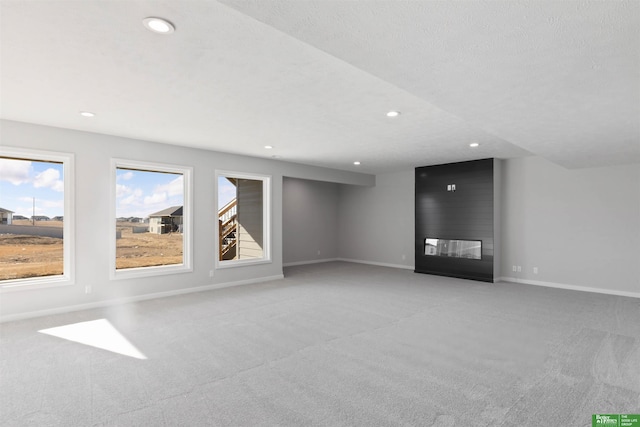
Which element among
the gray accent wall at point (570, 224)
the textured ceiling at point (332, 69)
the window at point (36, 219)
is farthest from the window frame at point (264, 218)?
the gray accent wall at point (570, 224)

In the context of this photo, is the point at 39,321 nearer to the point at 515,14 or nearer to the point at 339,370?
the point at 339,370

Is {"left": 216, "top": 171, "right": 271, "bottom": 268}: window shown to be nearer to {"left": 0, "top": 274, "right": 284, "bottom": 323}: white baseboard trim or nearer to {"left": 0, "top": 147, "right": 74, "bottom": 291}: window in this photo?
{"left": 0, "top": 274, "right": 284, "bottom": 323}: white baseboard trim

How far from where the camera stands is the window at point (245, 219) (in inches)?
277

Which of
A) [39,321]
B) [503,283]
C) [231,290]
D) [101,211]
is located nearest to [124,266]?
[101,211]

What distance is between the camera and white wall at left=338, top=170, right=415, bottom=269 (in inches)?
356

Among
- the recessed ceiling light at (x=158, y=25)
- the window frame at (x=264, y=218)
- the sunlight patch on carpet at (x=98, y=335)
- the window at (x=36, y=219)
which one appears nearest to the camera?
the recessed ceiling light at (x=158, y=25)

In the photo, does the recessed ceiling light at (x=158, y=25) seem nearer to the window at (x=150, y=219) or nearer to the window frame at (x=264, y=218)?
the window at (x=150, y=219)

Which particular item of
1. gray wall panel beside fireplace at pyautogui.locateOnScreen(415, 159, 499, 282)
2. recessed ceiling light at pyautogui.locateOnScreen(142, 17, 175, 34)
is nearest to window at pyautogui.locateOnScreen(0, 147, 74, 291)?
recessed ceiling light at pyautogui.locateOnScreen(142, 17, 175, 34)

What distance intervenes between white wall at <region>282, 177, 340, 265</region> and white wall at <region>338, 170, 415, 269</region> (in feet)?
1.04

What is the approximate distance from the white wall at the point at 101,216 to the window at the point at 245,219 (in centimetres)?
58

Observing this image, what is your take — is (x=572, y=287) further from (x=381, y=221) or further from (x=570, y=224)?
(x=381, y=221)

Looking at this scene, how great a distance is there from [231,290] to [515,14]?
18.4 ft

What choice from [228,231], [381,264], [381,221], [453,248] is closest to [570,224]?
[453,248]

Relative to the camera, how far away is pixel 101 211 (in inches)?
197
